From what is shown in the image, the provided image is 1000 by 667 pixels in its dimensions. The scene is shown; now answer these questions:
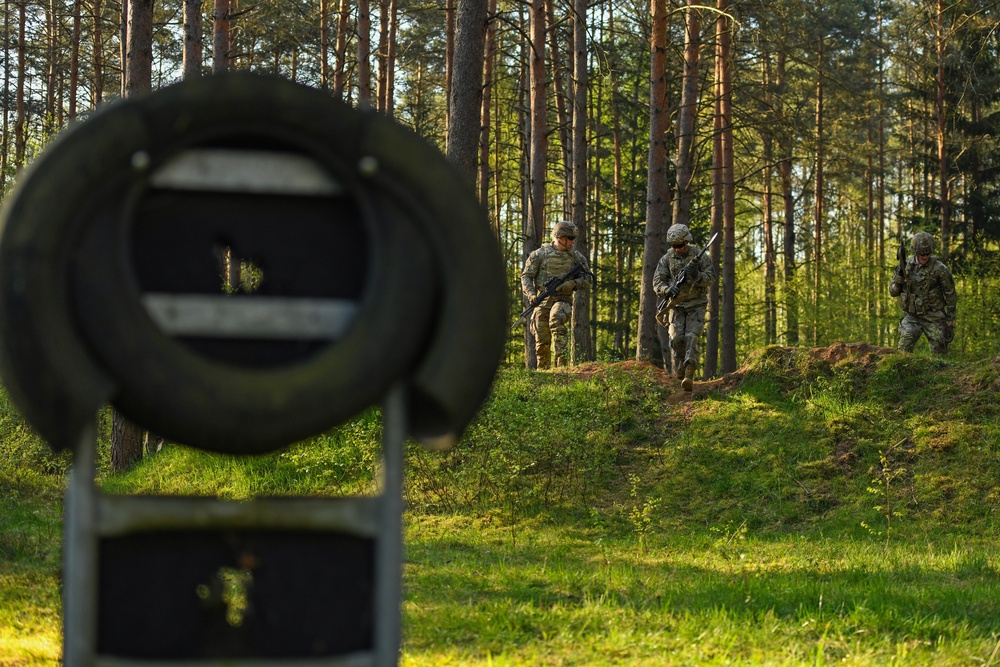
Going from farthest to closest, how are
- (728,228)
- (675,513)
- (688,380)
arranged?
(728,228) < (688,380) < (675,513)

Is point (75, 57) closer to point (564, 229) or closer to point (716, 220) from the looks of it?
point (716, 220)

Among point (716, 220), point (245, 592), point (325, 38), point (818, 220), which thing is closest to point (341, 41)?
point (325, 38)

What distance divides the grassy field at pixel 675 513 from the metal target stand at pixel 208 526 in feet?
6.19

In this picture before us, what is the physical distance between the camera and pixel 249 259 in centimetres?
303

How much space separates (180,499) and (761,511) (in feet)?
28.9

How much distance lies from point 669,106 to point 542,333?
39.9 ft

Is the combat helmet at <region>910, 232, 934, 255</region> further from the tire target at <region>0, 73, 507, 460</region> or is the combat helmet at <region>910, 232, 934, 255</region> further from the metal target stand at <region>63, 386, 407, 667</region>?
the metal target stand at <region>63, 386, 407, 667</region>

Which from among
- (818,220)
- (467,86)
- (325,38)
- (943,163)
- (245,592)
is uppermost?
(325,38)

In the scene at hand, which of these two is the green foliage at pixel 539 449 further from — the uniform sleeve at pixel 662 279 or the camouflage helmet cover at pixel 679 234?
the camouflage helmet cover at pixel 679 234

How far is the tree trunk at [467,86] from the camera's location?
1162 cm

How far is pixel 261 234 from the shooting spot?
2.95 meters

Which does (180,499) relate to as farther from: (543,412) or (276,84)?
(543,412)

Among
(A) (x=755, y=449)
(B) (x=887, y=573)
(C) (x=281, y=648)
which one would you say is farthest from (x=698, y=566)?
(C) (x=281, y=648)

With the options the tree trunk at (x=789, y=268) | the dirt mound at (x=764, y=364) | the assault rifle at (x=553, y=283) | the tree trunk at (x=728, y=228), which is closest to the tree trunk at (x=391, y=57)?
the tree trunk at (x=728, y=228)
